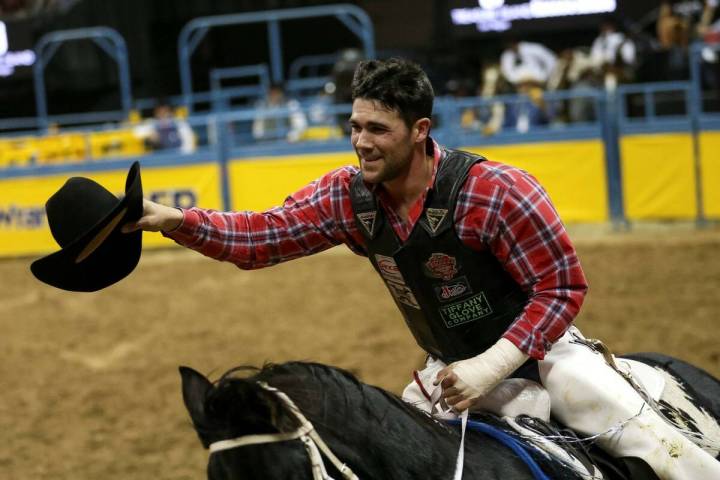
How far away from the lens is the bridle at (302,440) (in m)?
1.98

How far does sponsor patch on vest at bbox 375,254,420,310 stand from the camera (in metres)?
2.69

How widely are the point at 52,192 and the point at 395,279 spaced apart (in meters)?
10.4

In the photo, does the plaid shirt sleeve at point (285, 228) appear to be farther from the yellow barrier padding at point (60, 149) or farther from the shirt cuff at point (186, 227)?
the yellow barrier padding at point (60, 149)

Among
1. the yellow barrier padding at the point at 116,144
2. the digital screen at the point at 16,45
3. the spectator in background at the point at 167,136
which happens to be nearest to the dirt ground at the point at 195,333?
the spectator in background at the point at 167,136

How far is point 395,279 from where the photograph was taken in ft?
8.93

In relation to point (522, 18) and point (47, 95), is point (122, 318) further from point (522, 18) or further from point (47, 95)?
point (47, 95)

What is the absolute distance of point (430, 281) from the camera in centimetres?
261

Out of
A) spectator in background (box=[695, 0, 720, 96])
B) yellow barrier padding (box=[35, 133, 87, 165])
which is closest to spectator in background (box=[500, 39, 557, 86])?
spectator in background (box=[695, 0, 720, 96])

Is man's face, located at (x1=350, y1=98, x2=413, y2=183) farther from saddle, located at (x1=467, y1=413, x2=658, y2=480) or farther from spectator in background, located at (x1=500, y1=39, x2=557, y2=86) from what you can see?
spectator in background, located at (x1=500, y1=39, x2=557, y2=86)

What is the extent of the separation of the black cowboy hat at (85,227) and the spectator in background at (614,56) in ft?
32.8

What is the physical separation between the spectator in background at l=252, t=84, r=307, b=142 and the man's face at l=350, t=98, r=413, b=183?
10.1 m

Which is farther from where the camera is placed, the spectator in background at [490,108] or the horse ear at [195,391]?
the spectator in background at [490,108]

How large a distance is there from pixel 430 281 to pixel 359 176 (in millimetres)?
374

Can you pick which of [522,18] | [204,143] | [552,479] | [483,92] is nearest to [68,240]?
[552,479]
